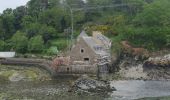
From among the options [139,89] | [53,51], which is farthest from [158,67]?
[53,51]

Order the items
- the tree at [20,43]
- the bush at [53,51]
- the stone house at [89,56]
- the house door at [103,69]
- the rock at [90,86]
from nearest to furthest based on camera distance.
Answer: the rock at [90,86] → the stone house at [89,56] → the house door at [103,69] → the bush at [53,51] → the tree at [20,43]

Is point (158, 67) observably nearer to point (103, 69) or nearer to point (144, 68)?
point (144, 68)

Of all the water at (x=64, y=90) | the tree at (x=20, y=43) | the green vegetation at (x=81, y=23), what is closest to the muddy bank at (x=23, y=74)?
the water at (x=64, y=90)

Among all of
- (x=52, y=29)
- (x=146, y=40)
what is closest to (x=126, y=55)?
(x=146, y=40)

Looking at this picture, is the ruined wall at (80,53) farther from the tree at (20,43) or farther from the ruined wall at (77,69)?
the tree at (20,43)

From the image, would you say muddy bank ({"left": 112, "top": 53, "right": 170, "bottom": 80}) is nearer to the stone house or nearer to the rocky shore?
the stone house

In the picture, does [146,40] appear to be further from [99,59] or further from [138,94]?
[138,94]
